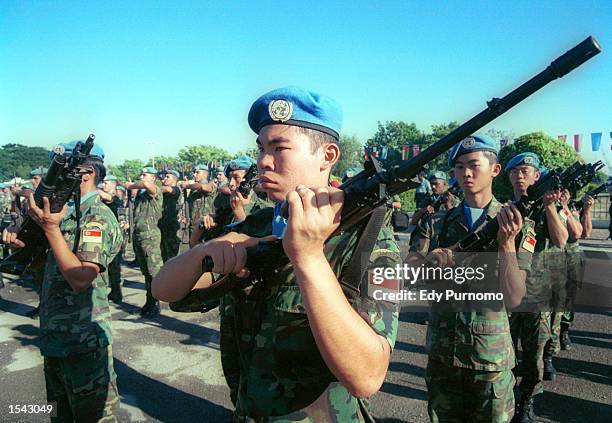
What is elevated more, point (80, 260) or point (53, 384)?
point (80, 260)

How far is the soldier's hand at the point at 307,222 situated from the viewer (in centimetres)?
113

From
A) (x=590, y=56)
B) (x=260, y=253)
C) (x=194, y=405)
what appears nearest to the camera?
(x=590, y=56)

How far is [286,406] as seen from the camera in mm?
1496

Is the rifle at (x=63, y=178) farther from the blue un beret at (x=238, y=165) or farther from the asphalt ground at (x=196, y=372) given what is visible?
the blue un beret at (x=238, y=165)

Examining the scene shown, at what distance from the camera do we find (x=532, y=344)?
4.18 meters

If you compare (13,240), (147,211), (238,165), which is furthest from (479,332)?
(147,211)

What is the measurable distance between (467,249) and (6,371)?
5793 mm

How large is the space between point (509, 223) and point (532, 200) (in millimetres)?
783

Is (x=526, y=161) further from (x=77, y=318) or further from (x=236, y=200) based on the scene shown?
(x=77, y=318)

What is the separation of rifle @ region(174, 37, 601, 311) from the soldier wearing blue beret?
6.41 feet

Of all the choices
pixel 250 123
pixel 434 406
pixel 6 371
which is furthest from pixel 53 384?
pixel 6 371

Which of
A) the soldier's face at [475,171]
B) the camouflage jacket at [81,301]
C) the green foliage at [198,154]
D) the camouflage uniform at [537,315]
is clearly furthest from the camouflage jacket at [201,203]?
the green foliage at [198,154]

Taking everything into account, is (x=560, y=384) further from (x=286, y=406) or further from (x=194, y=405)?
(x=286, y=406)

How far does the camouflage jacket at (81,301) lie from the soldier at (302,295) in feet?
5.16
